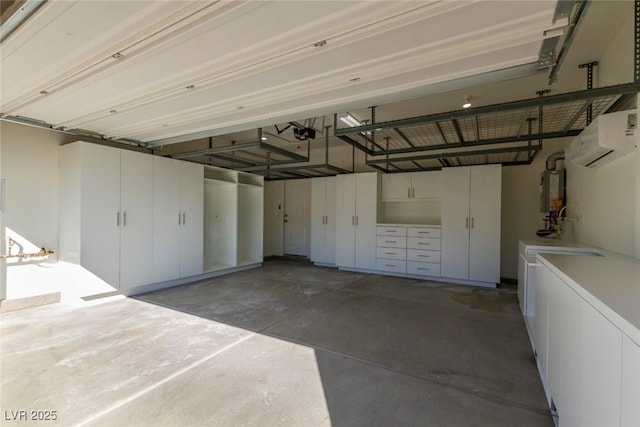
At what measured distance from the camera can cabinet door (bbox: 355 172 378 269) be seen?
19.1 feet

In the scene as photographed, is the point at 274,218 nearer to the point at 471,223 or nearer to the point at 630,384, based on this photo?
the point at 471,223

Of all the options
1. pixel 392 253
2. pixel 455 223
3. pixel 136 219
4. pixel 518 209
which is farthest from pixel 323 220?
pixel 518 209

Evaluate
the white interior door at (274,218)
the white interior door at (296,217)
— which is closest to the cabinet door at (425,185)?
the white interior door at (296,217)

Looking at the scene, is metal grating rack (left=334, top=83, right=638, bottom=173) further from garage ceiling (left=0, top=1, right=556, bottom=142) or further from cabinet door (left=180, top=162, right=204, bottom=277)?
cabinet door (left=180, top=162, right=204, bottom=277)

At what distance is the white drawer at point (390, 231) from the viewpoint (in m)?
5.52

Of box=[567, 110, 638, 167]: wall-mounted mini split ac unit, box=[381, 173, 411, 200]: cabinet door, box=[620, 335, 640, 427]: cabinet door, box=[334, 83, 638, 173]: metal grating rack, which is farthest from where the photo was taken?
box=[381, 173, 411, 200]: cabinet door

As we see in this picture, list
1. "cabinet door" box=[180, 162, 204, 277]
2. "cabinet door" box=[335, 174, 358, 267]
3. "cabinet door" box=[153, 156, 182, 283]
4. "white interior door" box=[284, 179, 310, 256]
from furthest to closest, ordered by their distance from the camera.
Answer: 1. "white interior door" box=[284, 179, 310, 256]
2. "cabinet door" box=[335, 174, 358, 267]
3. "cabinet door" box=[180, 162, 204, 277]
4. "cabinet door" box=[153, 156, 182, 283]

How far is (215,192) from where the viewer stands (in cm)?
600

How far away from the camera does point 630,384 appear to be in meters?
0.82

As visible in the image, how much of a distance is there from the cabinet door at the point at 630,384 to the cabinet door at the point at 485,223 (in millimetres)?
4420

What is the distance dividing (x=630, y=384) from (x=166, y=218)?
5.10m

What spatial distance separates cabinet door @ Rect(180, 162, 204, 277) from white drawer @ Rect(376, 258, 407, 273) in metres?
3.57

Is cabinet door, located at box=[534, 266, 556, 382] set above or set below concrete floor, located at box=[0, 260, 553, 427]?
above

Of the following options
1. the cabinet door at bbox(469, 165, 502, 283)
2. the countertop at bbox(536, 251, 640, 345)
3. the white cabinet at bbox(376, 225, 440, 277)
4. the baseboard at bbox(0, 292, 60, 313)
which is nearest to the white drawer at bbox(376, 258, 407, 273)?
the white cabinet at bbox(376, 225, 440, 277)
